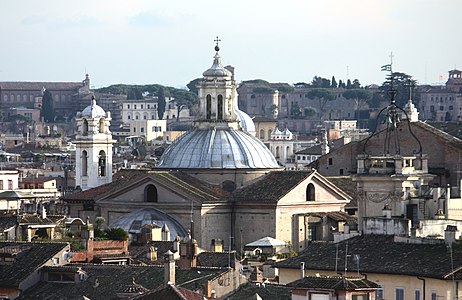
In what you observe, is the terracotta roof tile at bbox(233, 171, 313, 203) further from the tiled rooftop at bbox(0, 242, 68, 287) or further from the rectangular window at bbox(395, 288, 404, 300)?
the rectangular window at bbox(395, 288, 404, 300)

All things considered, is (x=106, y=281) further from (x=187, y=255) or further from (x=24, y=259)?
(x=187, y=255)

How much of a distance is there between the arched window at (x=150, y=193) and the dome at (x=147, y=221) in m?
0.87

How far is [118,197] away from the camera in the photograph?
243ft

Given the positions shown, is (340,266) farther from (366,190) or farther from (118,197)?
(118,197)

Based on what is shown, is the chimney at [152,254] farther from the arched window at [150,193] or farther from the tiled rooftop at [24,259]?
the arched window at [150,193]

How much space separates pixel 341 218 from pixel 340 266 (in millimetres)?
26090

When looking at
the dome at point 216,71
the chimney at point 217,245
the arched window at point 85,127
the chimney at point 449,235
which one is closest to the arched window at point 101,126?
the arched window at point 85,127

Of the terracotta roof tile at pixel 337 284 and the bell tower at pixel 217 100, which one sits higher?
the bell tower at pixel 217 100

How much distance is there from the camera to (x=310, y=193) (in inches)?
2901

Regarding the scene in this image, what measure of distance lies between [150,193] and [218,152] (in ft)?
10.9

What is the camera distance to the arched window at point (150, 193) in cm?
7300

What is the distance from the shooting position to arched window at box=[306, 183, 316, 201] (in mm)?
73500

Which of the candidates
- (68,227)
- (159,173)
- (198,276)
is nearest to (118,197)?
(159,173)

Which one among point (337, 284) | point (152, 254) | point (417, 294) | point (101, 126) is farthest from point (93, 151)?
point (337, 284)
